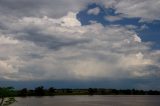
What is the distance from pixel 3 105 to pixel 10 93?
9.42 ft

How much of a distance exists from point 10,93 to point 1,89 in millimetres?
1593

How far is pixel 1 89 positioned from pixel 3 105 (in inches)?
137

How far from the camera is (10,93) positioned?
2141 inches

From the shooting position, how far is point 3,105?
52000 mm

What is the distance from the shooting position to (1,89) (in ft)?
179
